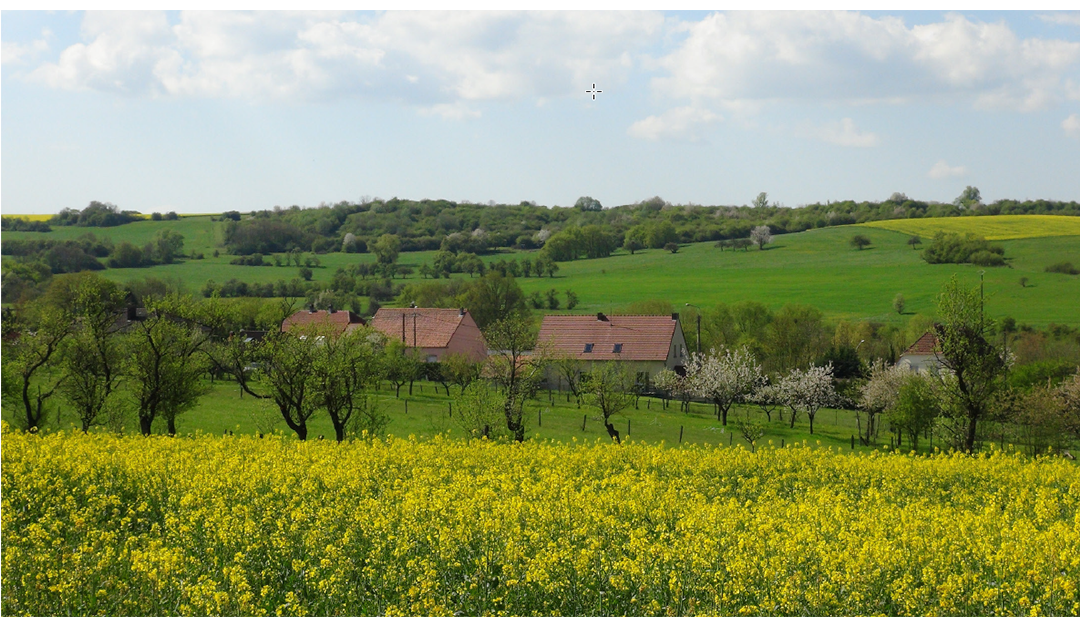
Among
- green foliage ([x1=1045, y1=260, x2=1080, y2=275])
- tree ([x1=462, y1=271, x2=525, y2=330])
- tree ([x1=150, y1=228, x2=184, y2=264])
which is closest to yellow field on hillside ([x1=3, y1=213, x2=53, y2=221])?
tree ([x1=150, y1=228, x2=184, y2=264])

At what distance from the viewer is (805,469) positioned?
1902cm

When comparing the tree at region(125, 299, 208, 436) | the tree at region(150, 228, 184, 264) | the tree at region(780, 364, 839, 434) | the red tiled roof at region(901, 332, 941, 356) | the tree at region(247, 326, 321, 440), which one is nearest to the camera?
the tree at region(247, 326, 321, 440)

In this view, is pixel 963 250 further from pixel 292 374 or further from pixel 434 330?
pixel 292 374

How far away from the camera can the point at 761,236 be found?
138750 mm

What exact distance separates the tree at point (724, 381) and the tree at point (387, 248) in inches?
2990

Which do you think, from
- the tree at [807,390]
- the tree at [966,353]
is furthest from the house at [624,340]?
the tree at [966,353]

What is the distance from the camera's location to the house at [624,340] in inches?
2938

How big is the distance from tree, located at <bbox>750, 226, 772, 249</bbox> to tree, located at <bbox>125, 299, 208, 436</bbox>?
354 feet

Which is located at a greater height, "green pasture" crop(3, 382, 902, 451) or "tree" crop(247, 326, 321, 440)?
"tree" crop(247, 326, 321, 440)

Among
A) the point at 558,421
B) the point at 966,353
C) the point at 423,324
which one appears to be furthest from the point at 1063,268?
the point at 966,353

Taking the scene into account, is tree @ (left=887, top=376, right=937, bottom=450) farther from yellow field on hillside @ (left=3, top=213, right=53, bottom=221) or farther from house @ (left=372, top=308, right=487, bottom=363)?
yellow field on hillside @ (left=3, top=213, right=53, bottom=221)

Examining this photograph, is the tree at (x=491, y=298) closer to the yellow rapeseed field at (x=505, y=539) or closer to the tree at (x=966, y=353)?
the tree at (x=966, y=353)

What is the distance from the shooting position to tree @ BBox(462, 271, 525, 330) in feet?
329

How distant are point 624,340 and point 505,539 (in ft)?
217
